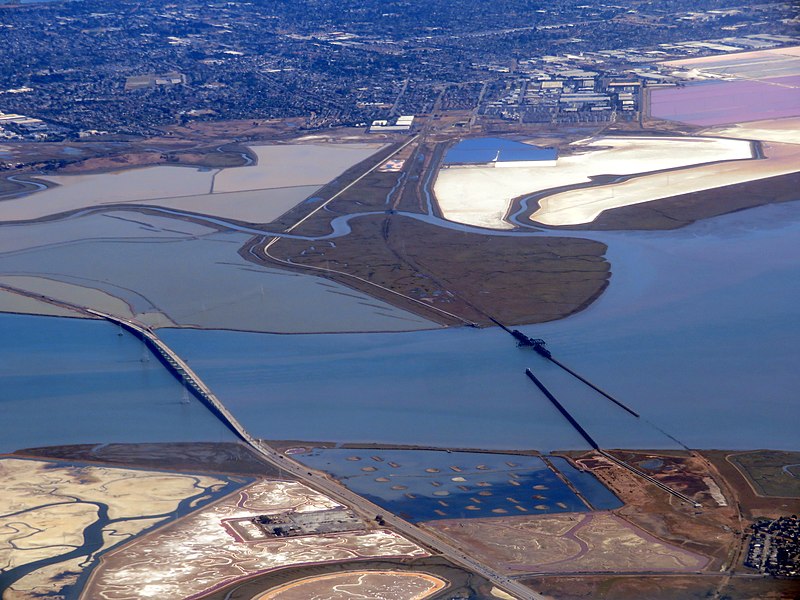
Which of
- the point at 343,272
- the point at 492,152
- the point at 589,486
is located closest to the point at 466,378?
the point at 589,486

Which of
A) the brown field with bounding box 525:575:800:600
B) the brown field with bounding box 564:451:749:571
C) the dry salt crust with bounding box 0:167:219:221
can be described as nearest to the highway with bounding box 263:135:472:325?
the dry salt crust with bounding box 0:167:219:221

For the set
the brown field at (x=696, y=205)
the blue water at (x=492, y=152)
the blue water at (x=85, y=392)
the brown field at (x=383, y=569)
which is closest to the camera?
the brown field at (x=383, y=569)

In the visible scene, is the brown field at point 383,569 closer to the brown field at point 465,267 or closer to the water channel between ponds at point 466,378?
the water channel between ponds at point 466,378

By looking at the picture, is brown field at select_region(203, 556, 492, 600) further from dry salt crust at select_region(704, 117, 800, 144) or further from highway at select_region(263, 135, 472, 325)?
dry salt crust at select_region(704, 117, 800, 144)

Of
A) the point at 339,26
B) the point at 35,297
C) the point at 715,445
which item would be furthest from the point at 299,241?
the point at 339,26

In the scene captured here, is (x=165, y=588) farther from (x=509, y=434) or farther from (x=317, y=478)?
(x=509, y=434)

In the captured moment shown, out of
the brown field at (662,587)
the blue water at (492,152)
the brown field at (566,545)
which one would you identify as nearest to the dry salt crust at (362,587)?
the brown field at (566,545)
